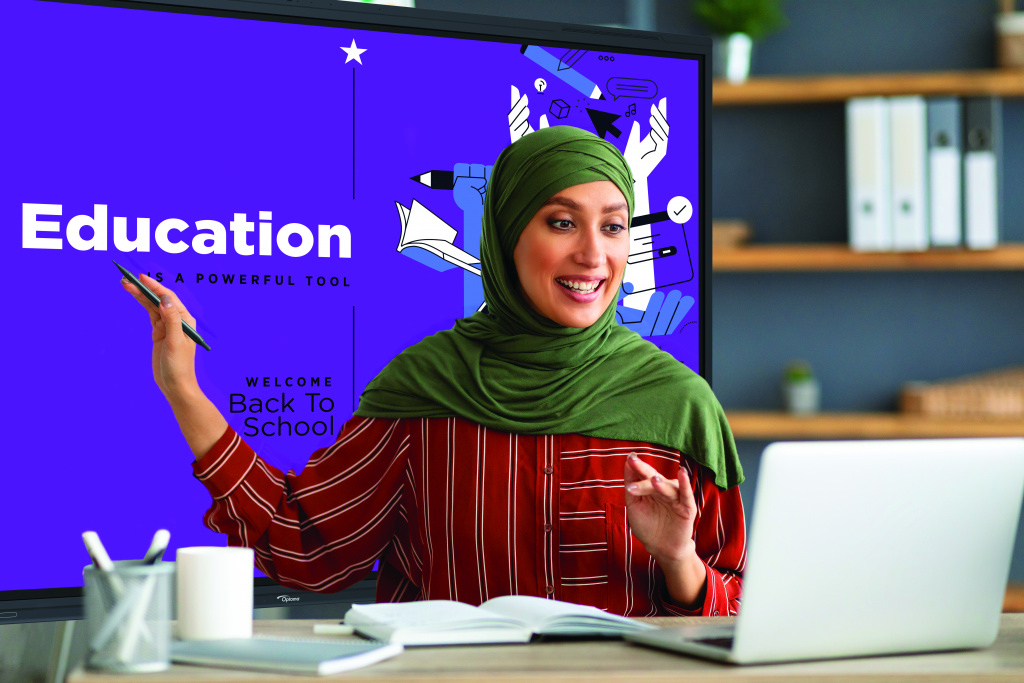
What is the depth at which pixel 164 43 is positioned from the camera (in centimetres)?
138

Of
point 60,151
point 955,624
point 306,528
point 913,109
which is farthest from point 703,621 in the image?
point 913,109

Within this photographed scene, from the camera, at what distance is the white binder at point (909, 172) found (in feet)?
8.61

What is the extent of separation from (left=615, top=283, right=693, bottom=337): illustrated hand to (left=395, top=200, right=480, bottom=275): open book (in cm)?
25

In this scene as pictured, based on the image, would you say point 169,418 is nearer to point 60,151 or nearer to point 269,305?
point 269,305

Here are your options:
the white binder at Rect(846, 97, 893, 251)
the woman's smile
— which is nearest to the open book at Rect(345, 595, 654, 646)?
the woman's smile

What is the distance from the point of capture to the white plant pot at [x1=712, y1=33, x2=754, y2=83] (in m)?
2.79

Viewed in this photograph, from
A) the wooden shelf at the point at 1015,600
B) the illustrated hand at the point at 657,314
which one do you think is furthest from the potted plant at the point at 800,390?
the illustrated hand at the point at 657,314

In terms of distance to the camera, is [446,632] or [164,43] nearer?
[446,632]

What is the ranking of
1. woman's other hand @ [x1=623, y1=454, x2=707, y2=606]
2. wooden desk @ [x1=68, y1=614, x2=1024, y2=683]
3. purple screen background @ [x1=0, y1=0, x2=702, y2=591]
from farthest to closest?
1. purple screen background @ [x1=0, y1=0, x2=702, y2=591]
2. woman's other hand @ [x1=623, y1=454, x2=707, y2=606]
3. wooden desk @ [x1=68, y1=614, x2=1024, y2=683]

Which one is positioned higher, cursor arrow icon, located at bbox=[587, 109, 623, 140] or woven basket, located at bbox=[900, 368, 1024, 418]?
cursor arrow icon, located at bbox=[587, 109, 623, 140]

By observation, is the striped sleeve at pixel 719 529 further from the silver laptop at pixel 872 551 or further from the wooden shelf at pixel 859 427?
the wooden shelf at pixel 859 427

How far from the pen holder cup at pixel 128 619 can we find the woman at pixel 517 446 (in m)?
0.60

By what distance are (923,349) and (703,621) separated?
7.13 feet

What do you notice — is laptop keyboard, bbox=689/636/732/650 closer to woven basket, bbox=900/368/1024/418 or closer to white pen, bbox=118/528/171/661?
white pen, bbox=118/528/171/661
